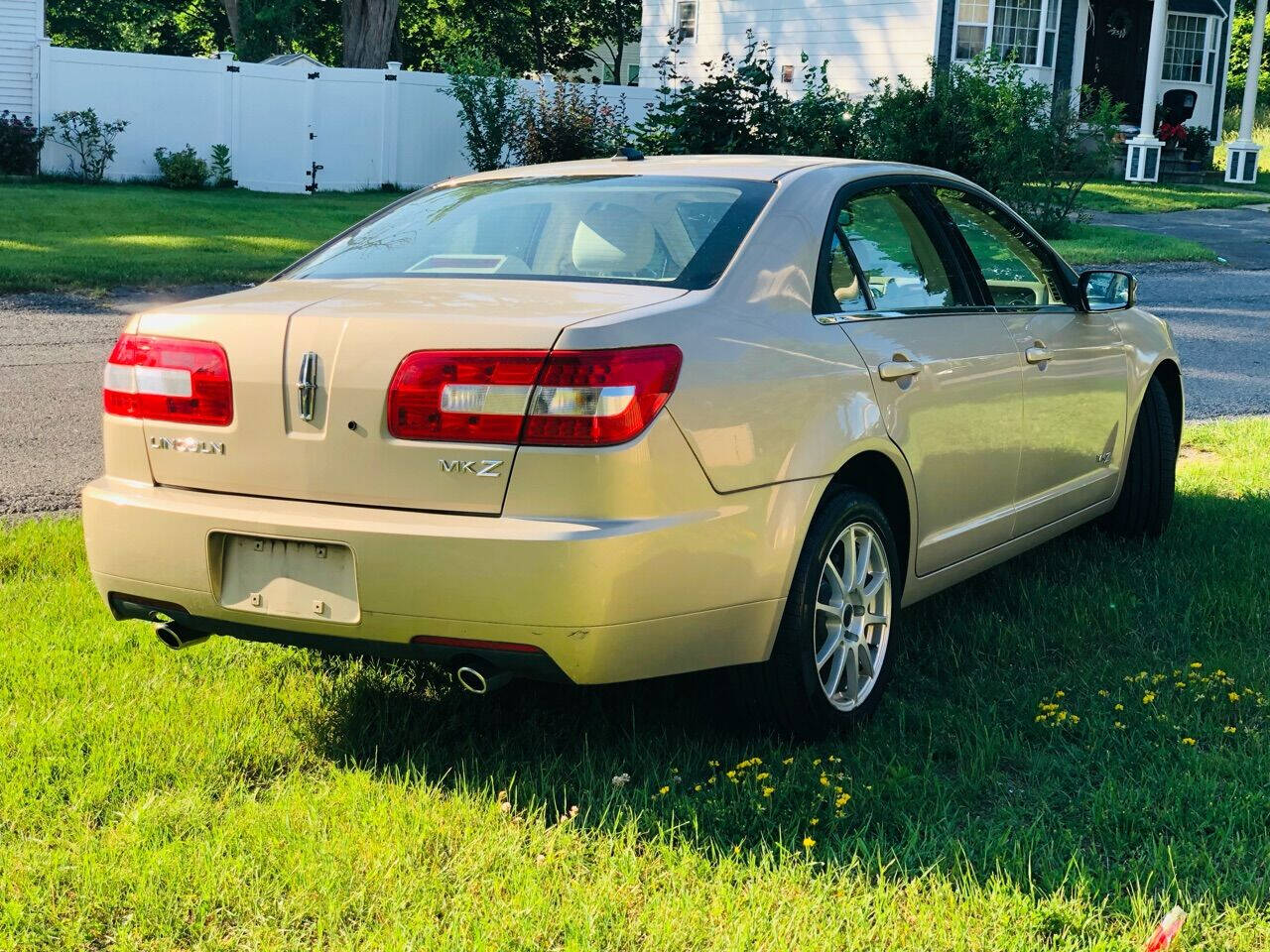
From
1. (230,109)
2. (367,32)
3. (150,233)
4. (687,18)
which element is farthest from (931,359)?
(687,18)

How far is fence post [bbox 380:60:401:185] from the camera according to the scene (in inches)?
1027

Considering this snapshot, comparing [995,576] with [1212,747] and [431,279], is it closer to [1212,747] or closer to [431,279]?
[1212,747]

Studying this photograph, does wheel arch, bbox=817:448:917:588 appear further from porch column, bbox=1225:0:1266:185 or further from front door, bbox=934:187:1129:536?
porch column, bbox=1225:0:1266:185

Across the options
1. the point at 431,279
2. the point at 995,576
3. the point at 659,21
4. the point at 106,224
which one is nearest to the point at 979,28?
the point at 659,21

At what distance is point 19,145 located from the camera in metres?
23.4

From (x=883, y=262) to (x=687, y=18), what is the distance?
3119 centimetres

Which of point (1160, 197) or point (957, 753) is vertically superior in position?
point (1160, 197)

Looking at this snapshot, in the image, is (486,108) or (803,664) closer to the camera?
(803,664)

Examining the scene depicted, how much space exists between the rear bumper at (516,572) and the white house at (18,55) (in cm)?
2308

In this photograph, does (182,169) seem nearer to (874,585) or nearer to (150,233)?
(150,233)

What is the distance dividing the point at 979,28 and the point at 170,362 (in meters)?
27.9

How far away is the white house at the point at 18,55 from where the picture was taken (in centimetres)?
2417

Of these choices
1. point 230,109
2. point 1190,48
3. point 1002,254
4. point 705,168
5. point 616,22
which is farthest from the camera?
point 616,22

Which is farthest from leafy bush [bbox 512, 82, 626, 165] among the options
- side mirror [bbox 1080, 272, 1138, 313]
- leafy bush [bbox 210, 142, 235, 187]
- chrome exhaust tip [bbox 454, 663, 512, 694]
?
chrome exhaust tip [bbox 454, 663, 512, 694]
